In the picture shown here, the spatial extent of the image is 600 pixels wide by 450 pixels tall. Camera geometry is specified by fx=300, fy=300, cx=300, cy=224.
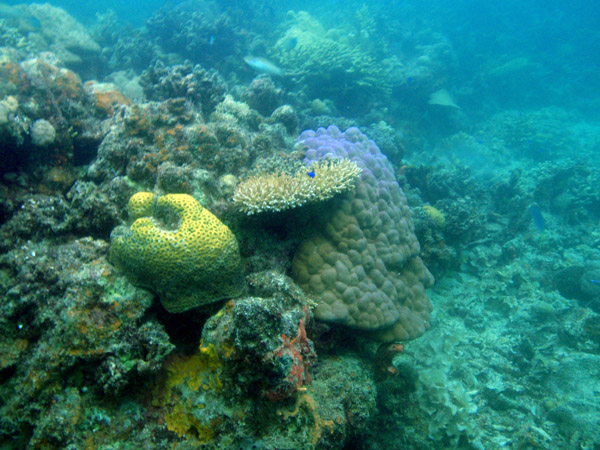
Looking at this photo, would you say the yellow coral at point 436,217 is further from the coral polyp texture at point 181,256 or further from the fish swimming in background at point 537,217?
the coral polyp texture at point 181,256

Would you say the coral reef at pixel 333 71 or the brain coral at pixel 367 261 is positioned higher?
the coral reef at pixel 333 71

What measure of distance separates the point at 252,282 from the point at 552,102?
30.7 metres

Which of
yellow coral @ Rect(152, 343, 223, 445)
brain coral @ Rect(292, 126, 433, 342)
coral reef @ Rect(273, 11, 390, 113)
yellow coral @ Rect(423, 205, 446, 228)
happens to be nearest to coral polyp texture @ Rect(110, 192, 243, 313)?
yellow coral @ Rect(152, 343, 223, 445)

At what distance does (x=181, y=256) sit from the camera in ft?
9.66

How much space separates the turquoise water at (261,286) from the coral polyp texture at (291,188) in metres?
0.03

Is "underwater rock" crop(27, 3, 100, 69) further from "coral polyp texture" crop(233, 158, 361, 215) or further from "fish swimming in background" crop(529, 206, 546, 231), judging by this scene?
"fish swimming in background" crop(529, 206, 546, 231)

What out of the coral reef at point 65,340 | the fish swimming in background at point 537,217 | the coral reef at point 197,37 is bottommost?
the fish swimming in background at point 537,217

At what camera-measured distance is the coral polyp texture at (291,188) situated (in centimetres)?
372

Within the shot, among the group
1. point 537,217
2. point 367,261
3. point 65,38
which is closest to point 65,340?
point 367,261

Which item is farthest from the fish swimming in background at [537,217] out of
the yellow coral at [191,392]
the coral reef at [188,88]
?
the yellow coral at [191,392]

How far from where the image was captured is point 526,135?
17438 millimetres

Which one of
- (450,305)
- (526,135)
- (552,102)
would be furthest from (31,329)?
(552,102)

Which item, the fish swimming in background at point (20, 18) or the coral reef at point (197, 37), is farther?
the fish swimming in background at point (20, 18)

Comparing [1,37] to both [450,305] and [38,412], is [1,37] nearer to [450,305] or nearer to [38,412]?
[38,412]
